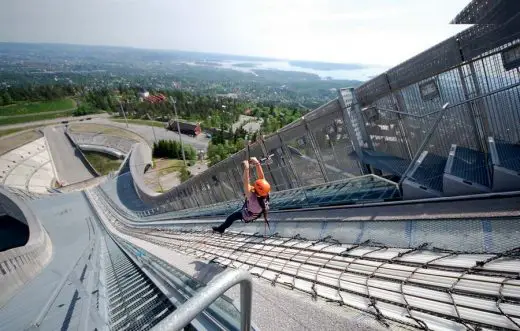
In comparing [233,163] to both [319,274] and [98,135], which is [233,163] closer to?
[319,274]

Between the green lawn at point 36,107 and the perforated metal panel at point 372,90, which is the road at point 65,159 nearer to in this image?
the green lawn at point 36,107

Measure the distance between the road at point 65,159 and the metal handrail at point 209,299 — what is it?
2255 inches

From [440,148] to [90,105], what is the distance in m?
108

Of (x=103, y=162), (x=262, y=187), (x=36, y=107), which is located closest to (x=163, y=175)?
(x=103, y=162)

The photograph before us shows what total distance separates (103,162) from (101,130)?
13.4m

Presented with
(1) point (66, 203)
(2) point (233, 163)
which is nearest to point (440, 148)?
(2) point (233, 163)

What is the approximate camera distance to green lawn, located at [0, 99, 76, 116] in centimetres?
9388

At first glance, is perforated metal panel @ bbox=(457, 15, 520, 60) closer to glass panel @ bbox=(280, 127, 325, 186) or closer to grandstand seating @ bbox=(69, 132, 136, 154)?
glass panel @ bbox=(280, 127, 325, 186)

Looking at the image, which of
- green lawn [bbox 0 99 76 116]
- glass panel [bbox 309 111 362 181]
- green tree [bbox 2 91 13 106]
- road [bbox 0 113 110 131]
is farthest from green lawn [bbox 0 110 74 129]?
glass panel [bbox 309 111 362 181]

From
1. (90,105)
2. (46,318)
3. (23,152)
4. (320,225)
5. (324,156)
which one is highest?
(90,105)

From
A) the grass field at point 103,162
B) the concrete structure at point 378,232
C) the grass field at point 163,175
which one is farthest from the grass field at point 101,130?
the concrete structure at point 378,232

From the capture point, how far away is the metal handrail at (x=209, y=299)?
4.12 ft

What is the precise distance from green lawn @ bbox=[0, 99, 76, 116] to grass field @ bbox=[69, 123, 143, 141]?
1259 inches

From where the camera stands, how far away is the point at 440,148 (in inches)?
259
